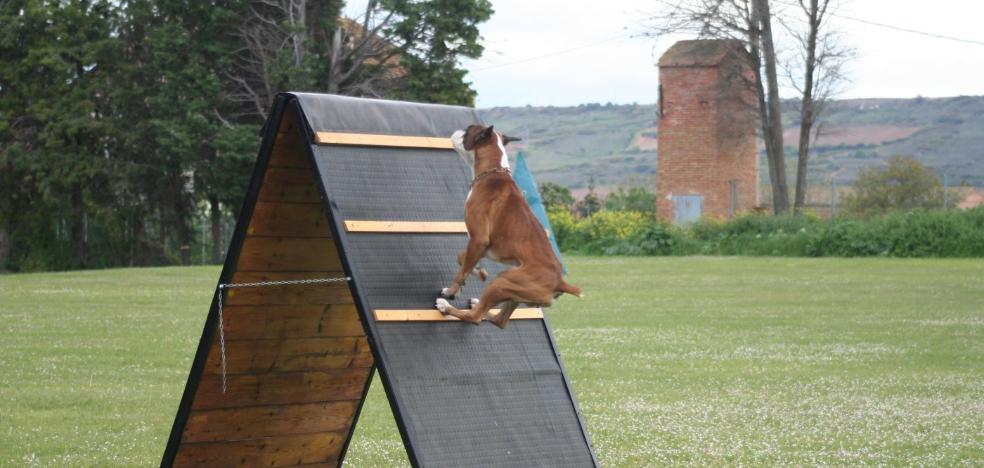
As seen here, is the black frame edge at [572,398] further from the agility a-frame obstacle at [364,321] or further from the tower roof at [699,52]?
the tower roof at [699,52]

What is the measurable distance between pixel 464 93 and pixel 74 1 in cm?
1211

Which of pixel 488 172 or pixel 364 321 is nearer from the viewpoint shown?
pixel 364 321

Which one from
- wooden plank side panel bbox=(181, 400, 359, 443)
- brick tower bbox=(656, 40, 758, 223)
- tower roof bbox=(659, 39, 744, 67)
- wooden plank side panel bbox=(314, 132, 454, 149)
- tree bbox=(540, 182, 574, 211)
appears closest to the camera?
wooden plank side panel bbox=(314, 132, 454, 149)

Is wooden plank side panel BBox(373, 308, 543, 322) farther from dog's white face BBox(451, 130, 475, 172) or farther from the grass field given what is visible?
the grass field

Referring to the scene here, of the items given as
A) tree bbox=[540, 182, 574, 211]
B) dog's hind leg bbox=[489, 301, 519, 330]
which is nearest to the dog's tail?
dog's hind leg bbox=[489, 301, 519, 330]

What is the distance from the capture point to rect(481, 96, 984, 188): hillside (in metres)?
81.0

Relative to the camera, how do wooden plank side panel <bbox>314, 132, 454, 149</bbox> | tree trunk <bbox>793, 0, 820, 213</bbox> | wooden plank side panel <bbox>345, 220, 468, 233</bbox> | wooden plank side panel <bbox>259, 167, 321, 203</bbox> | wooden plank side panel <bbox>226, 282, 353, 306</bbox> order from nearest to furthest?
wooden plank side panel <bbox>345, 220, 468, 233</bbox> → wooden plank side panel <bbox>314, 132, 454, 149</bbox> → wooden plank side panel <bbox>259, 167, 321, 203</bbox> → wooden plank side panel <bbox>226, 282, 353, 306</bbox> → tree trunk <bbox>793, 0, 820, 213</bbox>

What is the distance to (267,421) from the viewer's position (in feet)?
21.0

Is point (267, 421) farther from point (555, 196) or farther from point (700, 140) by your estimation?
point (700, 140)

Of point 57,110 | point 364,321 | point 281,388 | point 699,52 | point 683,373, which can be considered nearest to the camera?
point 364,321

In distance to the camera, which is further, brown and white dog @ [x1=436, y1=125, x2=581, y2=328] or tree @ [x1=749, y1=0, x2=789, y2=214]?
tree @ [x1=749, y1=0, x2=789, y2=214]

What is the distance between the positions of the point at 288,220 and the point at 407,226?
0.72 m

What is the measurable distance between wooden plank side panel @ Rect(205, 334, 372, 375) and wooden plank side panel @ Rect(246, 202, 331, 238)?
0.57 metres

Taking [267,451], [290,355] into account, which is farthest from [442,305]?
[267,451]
